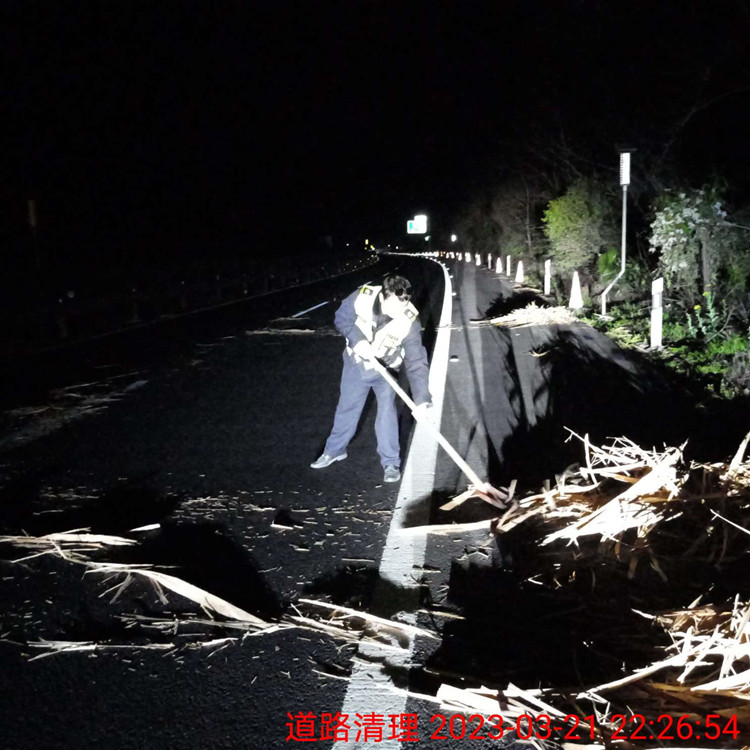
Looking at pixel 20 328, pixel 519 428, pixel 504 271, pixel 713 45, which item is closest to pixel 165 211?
pixel 504 271

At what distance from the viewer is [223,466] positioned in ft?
20.3

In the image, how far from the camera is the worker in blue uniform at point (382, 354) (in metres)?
5.61

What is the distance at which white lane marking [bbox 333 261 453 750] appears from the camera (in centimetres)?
304

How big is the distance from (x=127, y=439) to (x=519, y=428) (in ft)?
12.4

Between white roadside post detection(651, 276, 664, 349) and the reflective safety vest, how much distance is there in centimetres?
595

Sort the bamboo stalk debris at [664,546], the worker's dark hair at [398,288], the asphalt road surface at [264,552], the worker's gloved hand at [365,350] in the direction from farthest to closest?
1. the worker's gloved hand at [365,350]
2. the worker's dark hair at [398,288]
3. the asphalt road surface at [264,552]
4. the bamboo stalk debris at [664,546]

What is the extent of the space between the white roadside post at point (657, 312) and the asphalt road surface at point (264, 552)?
921 millimetres

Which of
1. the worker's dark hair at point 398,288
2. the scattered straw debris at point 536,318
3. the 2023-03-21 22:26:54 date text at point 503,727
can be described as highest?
the worker's dark hair at point 398,288

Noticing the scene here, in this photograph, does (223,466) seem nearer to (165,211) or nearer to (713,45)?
(713,45)

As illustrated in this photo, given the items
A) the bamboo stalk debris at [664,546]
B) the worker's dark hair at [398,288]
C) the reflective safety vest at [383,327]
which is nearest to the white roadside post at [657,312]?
the bamboo stalk debris at [664,546]
